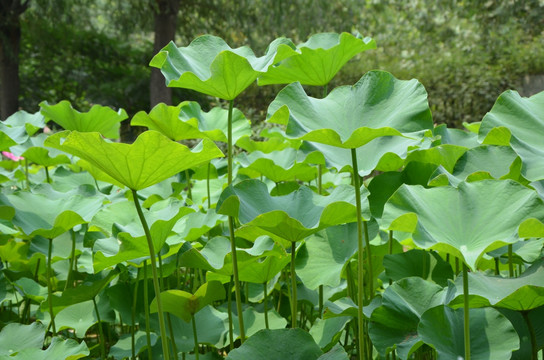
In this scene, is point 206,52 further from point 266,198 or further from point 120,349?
point 120,349

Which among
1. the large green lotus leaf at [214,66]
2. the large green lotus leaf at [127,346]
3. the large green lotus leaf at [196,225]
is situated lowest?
the large green lotus leaf at [127,346]

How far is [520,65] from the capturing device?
6777 mm

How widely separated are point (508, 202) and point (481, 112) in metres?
6.34

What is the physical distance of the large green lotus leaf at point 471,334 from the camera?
0.71 m

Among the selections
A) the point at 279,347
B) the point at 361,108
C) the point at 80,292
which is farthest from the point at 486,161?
the point at 80,292

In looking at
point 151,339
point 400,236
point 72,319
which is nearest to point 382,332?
point 400,236

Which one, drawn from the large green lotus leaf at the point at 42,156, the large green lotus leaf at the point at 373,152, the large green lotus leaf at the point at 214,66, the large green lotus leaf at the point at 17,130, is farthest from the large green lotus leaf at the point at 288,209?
the large green lotus leaf at the point at 42,156

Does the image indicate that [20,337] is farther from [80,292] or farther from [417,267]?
[417,267]

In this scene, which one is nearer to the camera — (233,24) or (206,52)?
(206,52)

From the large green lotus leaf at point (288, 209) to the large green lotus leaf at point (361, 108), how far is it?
3.8 inches

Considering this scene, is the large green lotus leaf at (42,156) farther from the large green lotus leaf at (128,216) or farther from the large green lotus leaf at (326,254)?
the large green lotus leaf at (326,254)

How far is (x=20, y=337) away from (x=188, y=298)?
0.32 meters

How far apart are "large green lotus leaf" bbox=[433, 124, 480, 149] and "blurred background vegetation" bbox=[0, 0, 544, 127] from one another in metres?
5.64

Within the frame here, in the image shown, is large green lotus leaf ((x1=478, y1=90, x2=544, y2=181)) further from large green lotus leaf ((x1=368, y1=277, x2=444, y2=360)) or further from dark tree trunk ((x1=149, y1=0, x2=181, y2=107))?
dark tree trunk ((x1=149, y1=0, x2=181, y2=107))
